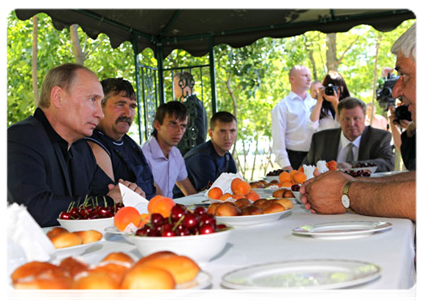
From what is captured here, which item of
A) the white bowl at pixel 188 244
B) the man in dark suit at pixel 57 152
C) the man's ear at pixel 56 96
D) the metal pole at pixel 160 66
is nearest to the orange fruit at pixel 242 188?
the man in dark suit at pixel 57 152

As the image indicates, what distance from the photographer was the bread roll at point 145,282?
0.83 m

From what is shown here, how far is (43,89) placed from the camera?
2844 millimetres

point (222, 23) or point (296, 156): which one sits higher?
point (222, 23)

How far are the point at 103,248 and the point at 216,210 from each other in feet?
1.59

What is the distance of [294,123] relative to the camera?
655 cm

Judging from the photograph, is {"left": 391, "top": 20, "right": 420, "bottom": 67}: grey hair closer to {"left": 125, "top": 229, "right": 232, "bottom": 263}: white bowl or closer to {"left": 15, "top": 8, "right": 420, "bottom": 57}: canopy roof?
{"left": 125, "top": 229, "right": 232, "bottom": 263}: white bowl

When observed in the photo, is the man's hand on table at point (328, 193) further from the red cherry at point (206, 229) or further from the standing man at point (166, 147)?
the standing man at point (166, 147)

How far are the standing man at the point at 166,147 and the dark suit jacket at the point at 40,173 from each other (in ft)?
5.71

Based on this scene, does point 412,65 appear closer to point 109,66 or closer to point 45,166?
point 45,166

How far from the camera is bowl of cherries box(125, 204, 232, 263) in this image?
111cm

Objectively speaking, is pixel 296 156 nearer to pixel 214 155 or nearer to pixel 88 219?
pixel 214 155

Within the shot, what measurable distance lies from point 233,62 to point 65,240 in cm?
948

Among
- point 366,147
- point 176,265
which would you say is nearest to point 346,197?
point 176,265

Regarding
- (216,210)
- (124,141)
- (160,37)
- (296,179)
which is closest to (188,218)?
(216,210)
